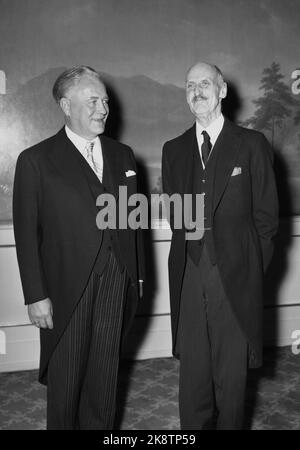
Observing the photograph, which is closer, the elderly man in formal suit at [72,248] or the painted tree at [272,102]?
the elderly man in formal suit at [72,248]

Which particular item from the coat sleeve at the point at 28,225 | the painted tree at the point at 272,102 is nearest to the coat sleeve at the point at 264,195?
the coat sleeve at the point at 28,225

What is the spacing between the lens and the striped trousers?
226cm

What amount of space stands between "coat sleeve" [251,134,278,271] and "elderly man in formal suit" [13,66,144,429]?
0.61 meters

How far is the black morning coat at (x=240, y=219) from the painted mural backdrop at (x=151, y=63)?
4.39 feet

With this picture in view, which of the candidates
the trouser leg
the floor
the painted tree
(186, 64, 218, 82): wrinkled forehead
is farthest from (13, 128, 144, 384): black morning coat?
the painted tree

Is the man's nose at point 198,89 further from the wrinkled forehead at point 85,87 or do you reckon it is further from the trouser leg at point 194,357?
the trouser leg at point 194,357

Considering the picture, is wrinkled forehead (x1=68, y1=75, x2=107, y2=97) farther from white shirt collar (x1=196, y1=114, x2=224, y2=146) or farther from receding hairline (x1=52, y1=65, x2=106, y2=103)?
white shirt collar (x1=196, y1=114, x2=224, y2=146)

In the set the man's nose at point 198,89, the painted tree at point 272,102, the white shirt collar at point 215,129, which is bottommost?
the white shirt collar at point 215,129

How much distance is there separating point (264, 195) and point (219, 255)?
360 millimetres

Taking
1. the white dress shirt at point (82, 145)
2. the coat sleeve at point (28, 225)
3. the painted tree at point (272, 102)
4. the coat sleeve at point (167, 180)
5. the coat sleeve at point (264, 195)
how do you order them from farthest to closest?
the painted tree at point (272, 102)
the coat sleeve at point (167, 180)
the coat sleeve at point (264, 195)
the white dress shirt at point (82, 145)
the coat sleeve at point (28, 225)

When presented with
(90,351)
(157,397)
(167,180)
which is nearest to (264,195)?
(167,180)

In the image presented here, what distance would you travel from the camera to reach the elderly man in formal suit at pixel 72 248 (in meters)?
2.20

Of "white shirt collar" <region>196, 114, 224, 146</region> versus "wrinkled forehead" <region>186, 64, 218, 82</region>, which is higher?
"wrinkled forehead" <region>186, 64, 218, 82</region>

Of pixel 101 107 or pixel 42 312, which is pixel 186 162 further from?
pixel 42 312
